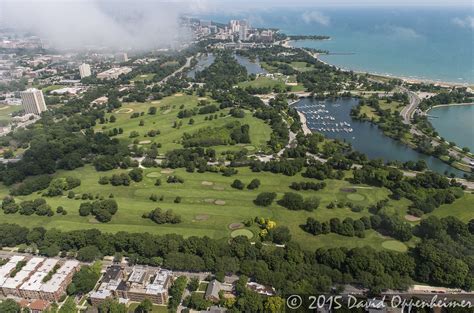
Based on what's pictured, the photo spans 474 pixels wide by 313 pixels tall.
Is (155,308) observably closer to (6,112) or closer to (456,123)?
(456,123)

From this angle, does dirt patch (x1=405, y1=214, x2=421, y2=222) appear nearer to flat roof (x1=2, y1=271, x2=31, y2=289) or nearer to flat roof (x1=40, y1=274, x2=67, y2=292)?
flat roof (x1=40, y1=274, x2=67, y2=292)

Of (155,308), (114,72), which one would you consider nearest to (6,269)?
(155,308)

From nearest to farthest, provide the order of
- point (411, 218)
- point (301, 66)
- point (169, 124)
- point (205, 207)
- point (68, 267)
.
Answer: point (68, 267) → point (411, 218) → point (205, 207) → point (169, 124) → point (301, 66)

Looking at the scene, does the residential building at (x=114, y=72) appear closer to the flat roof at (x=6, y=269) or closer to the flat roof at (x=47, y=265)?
the flat roof at (x=6, y=269)

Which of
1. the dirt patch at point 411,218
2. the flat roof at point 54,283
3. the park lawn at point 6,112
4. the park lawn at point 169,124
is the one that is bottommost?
the park lawn at point 6,112

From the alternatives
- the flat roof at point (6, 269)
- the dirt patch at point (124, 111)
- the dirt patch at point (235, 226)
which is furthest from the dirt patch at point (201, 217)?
the dirt patch at point (124, 111)
